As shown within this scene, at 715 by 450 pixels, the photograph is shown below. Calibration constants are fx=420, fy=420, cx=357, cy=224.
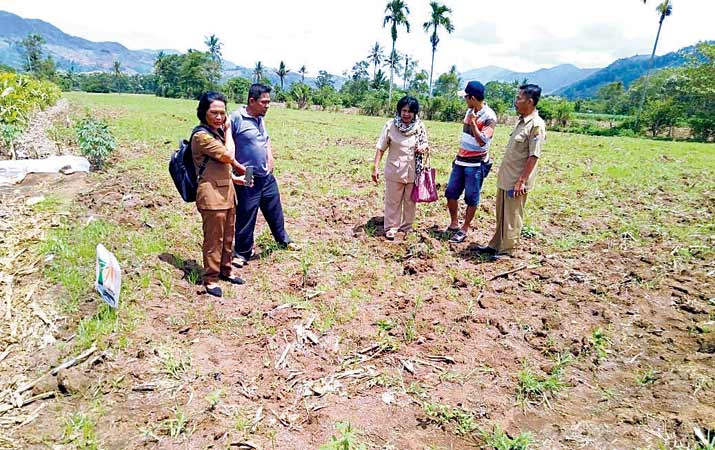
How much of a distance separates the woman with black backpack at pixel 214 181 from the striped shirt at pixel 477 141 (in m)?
2.54

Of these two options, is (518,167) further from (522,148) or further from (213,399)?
(213,399)

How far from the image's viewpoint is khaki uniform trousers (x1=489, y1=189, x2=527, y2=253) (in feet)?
15.1


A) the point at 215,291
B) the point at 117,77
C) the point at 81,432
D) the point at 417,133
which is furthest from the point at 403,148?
the point at 117,77

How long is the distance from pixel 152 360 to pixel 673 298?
4.50 m

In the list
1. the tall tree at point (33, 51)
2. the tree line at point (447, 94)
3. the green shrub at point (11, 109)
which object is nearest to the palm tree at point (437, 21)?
the tree line at point (447, 94)

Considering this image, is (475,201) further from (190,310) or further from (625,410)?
(190,310)

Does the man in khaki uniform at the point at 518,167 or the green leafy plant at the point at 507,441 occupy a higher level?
the man in khaki uniform at the point at 518,167

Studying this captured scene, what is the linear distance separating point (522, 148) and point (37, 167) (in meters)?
7.78

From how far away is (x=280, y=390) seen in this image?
2.75m

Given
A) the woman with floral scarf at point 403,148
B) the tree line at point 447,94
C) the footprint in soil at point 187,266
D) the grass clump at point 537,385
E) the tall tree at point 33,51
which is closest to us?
the grass clump at point 537,385

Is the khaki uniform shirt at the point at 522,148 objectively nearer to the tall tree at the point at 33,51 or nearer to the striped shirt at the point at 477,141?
the striped shirt at the point at 477,141

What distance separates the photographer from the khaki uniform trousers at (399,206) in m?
5.18

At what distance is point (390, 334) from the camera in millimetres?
3434

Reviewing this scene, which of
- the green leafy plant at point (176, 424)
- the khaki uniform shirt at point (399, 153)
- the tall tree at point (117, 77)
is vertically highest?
the tall tree at point (117, 77)
